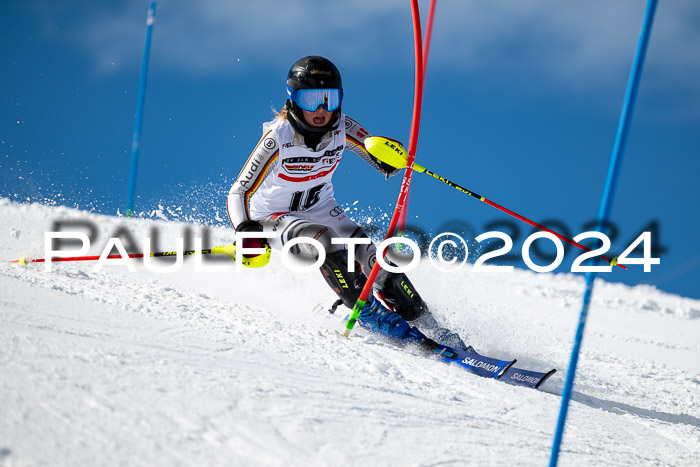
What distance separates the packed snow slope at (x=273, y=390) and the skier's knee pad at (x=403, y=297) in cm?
32

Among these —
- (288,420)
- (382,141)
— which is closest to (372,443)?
(288,420)

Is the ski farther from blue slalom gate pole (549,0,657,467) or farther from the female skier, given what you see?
blue slalom gate pole (549,0,657,467)

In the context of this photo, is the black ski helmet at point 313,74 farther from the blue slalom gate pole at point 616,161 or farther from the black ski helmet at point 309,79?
the blue slalom gate pole at point 616,161

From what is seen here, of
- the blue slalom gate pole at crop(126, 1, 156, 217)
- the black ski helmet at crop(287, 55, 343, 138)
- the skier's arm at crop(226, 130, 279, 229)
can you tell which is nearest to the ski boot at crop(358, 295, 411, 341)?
the skier's arm at crop(226, 130, 279, 229)

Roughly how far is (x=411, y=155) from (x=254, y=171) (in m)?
0.97

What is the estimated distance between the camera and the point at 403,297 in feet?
12.3

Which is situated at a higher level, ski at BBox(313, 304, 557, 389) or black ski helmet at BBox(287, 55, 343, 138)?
black ski helmet at BBox(287, 55, 343, 138)

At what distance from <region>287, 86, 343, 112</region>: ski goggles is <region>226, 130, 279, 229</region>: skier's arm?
0.25 meters

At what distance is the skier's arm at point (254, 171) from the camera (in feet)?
11.7

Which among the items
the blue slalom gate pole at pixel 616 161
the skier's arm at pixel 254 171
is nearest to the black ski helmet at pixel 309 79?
the skier's arm at pixel 254 171

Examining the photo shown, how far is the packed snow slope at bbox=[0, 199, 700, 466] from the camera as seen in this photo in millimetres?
1648

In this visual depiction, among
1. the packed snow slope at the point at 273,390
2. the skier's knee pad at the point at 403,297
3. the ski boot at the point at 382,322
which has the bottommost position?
the packed snow slope at the point at 273,390

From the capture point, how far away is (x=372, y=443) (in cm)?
188

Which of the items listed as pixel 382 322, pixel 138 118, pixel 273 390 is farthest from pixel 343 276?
pixel 138 118
